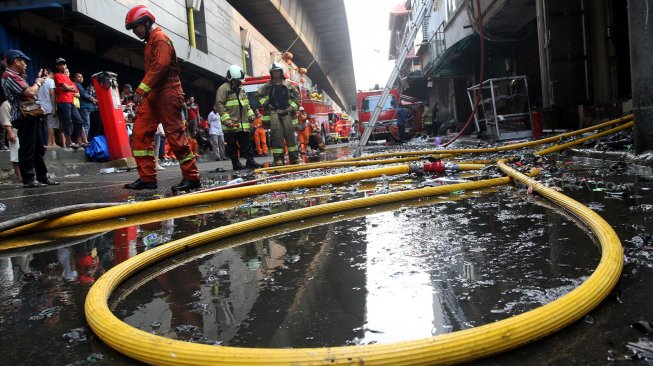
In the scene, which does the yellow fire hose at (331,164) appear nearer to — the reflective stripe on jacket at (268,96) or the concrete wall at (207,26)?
the reflective stripe on jacket at (268,96)

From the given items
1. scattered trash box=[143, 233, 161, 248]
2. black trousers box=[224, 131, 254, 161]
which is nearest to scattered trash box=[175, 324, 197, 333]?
scattered trash box=[143, 233, 161, 248]

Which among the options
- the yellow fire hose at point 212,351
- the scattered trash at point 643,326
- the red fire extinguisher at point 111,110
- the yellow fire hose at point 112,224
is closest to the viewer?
the yellow fire hose at point 212,351

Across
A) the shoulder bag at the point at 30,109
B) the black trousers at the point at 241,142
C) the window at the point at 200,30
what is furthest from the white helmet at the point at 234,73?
the window at the point at 200,30

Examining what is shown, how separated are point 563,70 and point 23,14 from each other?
11572 millimetres

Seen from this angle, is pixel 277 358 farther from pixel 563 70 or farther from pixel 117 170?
pixel 563 70

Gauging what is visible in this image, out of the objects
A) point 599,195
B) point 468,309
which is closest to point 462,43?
point 599,195

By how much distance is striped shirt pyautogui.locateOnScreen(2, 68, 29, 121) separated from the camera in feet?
20.0

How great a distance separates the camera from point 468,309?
4.91 ft

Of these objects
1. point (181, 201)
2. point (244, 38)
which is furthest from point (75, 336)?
point (244, 38)

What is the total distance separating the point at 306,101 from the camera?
17516mm

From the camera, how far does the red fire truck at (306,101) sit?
15555 mm

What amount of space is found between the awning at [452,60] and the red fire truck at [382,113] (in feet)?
7.12

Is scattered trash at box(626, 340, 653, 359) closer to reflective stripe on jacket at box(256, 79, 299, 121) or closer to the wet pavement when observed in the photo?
the wet pavement

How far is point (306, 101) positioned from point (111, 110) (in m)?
8.33
